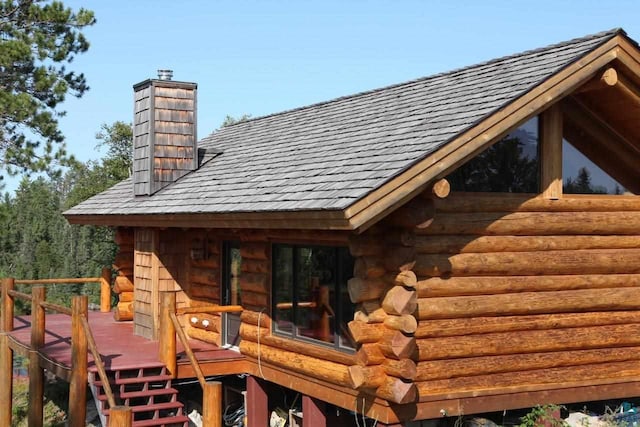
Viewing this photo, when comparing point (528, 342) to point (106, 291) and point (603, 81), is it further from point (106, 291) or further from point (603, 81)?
point (106, 291)

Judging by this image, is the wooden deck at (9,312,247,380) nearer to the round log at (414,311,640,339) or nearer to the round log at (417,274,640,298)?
the round log at (414,311,640,339)

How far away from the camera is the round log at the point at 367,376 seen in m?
10.0

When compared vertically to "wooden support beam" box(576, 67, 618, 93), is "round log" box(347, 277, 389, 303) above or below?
below

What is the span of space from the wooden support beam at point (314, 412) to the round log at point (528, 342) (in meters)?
2.22

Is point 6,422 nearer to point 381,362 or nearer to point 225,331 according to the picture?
point 225,331

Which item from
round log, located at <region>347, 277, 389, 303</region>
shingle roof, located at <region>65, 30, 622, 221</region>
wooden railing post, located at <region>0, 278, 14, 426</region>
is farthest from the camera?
wooden railing post, located at <region>0, 278, 14, 426</region>

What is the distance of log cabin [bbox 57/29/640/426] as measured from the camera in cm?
995

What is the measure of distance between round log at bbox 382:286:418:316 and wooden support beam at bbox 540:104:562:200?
8.76 ft

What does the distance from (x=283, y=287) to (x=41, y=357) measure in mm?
4079

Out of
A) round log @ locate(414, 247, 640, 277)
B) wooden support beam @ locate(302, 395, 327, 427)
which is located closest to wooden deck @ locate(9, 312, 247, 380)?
wooden support beam @ locate(302, 395, 327, 427)

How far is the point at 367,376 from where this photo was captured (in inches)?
396

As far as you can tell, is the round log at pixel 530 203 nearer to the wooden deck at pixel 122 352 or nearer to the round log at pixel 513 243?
the round log at pixel 513 243

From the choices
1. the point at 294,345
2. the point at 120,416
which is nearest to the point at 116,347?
the point at 294,345

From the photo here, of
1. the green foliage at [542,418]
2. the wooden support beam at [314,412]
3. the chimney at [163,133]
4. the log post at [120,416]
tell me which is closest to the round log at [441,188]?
the green foliage at [542,418]
